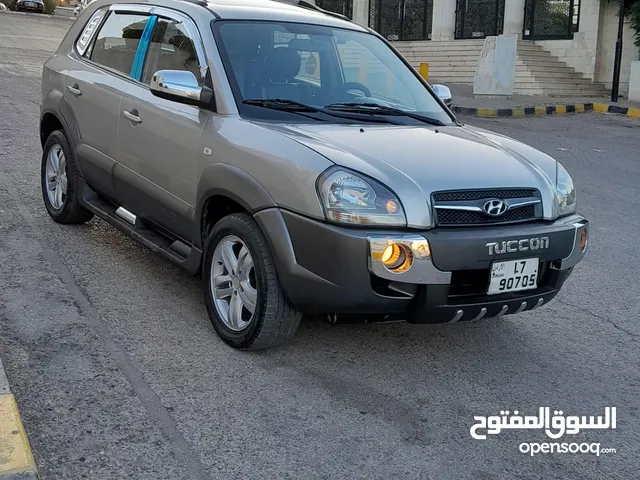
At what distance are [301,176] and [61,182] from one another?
314 centimetres

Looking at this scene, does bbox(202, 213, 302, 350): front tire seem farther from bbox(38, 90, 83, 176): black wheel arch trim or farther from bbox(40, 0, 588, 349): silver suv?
bbox(38, 90, 83, 176): black wheel arch trim

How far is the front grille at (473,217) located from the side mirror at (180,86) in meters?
1.56

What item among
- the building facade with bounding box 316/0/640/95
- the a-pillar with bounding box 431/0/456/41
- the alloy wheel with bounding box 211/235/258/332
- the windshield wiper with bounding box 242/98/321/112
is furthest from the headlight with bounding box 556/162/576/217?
the a-pillar with bounding box 431/0/456/41

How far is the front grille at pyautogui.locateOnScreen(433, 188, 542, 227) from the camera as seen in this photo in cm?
381

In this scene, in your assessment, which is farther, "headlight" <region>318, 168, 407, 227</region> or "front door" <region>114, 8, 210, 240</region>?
"front door" <region>114, 8, 210, 240</region>

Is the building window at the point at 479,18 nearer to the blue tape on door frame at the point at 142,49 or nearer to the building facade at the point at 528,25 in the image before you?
the building facade at the point at 528,25

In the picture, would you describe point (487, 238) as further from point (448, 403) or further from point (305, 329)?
point (305, 329)

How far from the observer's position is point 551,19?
2372 centimetres

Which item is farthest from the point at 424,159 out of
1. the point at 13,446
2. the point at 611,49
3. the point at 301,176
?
the point at 611,49

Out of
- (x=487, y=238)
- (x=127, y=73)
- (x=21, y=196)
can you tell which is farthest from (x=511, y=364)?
(x=21, y=196)

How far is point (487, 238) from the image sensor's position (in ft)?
12.4

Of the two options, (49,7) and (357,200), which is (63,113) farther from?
(49,7)

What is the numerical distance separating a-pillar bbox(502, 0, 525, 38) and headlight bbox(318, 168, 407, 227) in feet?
72.1

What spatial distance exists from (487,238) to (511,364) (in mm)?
945
